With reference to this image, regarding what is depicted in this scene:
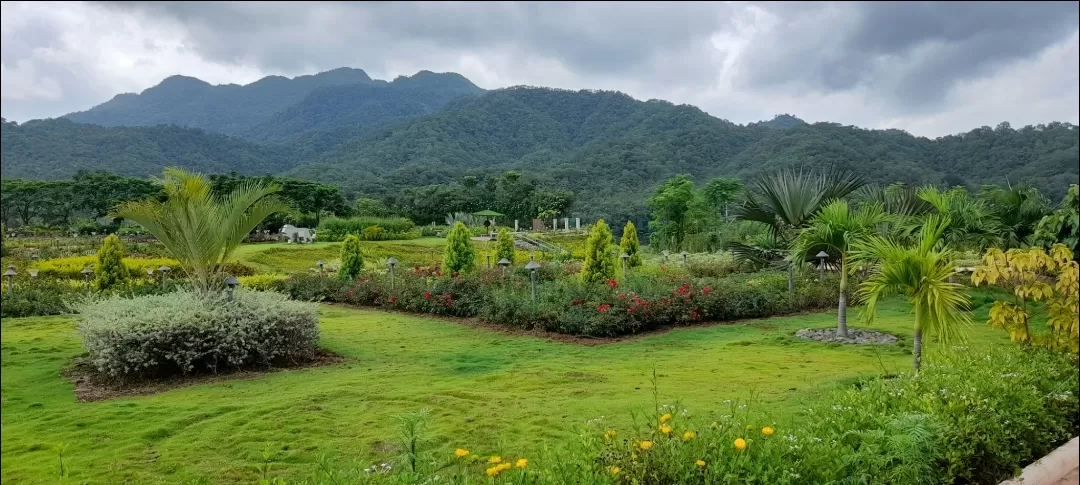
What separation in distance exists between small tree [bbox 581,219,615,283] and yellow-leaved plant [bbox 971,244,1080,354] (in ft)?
25.2

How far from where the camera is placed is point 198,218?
6801mm

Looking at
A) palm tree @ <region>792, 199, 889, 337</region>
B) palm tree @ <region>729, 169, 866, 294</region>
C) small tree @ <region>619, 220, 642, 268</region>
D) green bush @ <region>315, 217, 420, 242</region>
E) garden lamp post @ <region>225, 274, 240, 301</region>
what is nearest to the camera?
garden lamp post @ <region>225, 274, 240, 301</region>

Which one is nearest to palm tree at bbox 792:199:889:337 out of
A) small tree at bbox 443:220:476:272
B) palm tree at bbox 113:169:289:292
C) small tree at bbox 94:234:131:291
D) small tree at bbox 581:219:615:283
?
small tree at bbox 581:219:615:283

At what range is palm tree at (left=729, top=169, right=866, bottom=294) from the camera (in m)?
9.34

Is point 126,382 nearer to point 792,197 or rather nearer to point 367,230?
point 792,197

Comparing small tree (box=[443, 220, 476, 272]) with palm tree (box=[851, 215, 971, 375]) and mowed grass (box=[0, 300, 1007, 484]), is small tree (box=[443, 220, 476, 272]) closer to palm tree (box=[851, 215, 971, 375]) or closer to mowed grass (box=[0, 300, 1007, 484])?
mowed grass (box=[0, 300, 1007, 484])

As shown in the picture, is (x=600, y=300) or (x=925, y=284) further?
(x=600, y=300)

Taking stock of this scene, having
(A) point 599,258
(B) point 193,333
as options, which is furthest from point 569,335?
(B) point 193,333

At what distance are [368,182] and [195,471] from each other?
172ft

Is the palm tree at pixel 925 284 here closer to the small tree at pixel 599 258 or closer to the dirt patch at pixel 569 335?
the dirt patch at pixel 569 335

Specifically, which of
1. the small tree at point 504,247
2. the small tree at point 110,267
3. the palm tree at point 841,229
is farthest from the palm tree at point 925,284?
the small tree at point 110,267

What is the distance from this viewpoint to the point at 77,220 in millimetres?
36562

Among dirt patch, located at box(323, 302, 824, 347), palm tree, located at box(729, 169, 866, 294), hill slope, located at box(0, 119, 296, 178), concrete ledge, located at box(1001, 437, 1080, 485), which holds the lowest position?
dirt patch, located at box(323, 302, 824, 347)

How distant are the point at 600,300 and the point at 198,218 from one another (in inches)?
207
